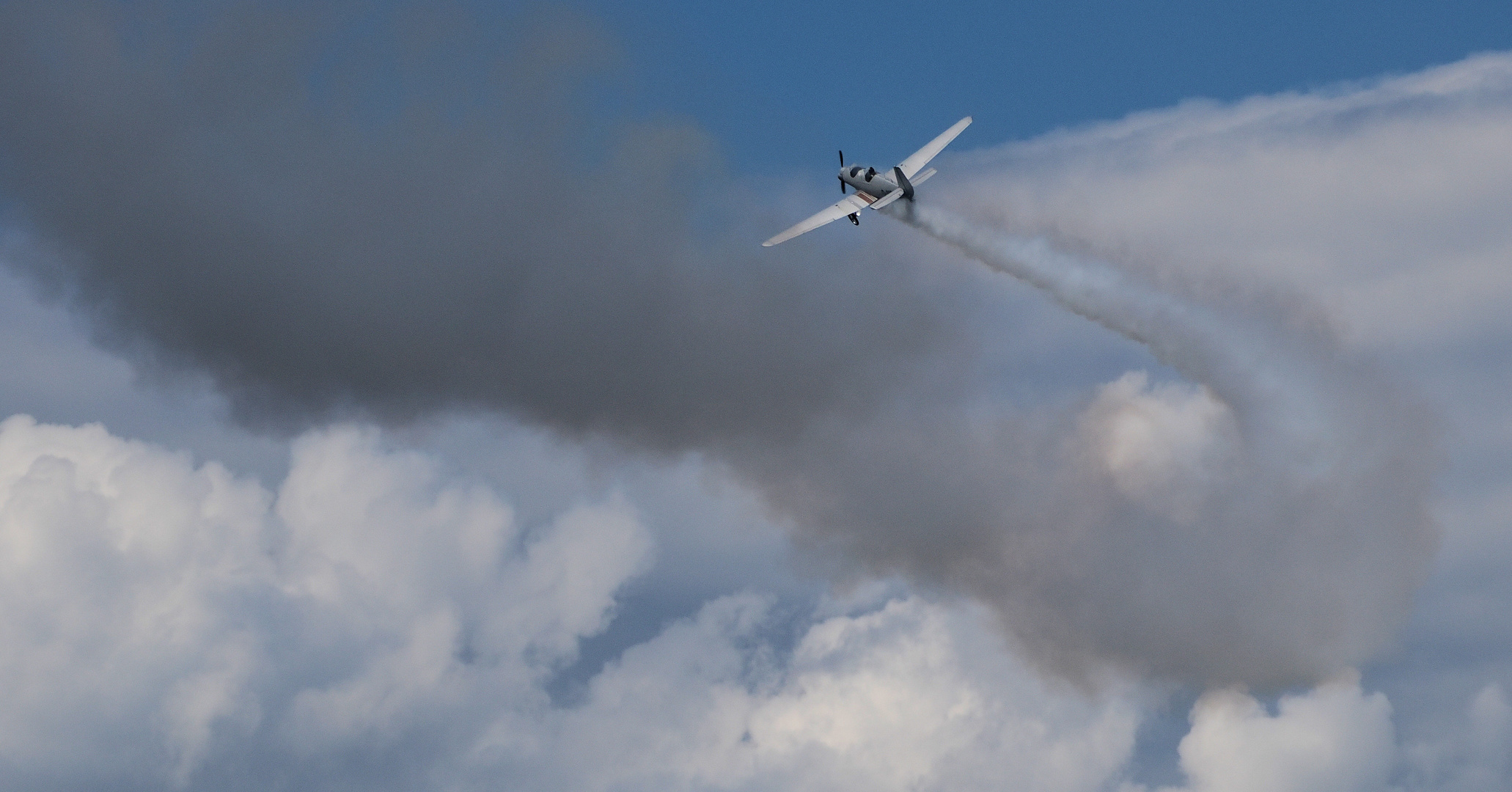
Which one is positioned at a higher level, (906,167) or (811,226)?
(906,167)

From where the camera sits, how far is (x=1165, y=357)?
200m

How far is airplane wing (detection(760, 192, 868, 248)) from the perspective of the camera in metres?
182

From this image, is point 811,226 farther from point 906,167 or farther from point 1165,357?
point 1165,357

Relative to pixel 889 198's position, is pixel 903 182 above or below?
above

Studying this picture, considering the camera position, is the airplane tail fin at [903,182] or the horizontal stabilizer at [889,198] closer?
the horizontal stabilizer at [889,198]

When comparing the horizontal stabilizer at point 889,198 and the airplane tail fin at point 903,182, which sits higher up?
the airplane tail fin at point 903,182

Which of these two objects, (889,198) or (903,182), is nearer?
(889,198)

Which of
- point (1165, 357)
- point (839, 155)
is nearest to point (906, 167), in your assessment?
point (839, 155)

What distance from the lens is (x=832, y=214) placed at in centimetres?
18500

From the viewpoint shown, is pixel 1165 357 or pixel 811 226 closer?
pixel 811 226

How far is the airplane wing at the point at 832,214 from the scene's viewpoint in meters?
182

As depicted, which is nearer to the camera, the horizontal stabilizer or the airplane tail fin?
the horizontal stabilizer

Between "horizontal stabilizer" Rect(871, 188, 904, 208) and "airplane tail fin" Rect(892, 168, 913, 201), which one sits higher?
"airplane tail fin" Rect(892, 168, 913, 201)

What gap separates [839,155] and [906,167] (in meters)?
8.27
